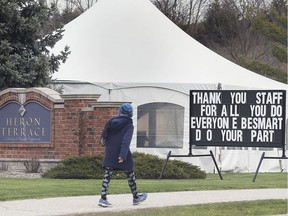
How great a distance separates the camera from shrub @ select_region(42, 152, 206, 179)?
60.8 ft

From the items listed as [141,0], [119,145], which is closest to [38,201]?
[119,145]

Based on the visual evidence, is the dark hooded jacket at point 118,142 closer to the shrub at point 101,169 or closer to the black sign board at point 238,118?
the shrub at point 101,169

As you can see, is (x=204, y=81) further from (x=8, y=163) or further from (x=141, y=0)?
(x=8, y=163)

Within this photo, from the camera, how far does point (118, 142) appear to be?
12.6m

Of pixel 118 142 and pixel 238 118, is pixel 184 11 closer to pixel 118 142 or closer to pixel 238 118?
pixel 238 118

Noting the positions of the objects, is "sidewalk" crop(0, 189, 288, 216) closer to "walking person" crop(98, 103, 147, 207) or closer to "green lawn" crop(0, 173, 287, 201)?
"walking person" crop(98, 103, 147, 207)

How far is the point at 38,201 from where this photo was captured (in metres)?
13.2

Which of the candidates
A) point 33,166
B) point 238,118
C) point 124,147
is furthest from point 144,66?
point 124,147

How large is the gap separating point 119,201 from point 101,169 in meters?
5.46

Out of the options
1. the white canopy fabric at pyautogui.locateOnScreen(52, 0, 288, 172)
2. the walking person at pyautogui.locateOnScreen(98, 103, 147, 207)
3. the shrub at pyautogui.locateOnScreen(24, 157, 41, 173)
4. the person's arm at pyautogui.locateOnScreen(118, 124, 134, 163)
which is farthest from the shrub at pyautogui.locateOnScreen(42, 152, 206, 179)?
the person's arm at pyautogui.locateOnScreen(118, 124, 134, 163)

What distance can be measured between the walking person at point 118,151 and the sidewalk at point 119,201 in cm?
25

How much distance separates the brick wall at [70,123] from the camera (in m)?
19.6

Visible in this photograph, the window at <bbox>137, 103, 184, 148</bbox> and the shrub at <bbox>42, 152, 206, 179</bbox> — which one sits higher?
the window at <bbox>137, 103, 184, 148</bbox>

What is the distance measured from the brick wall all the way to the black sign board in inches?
75.7
